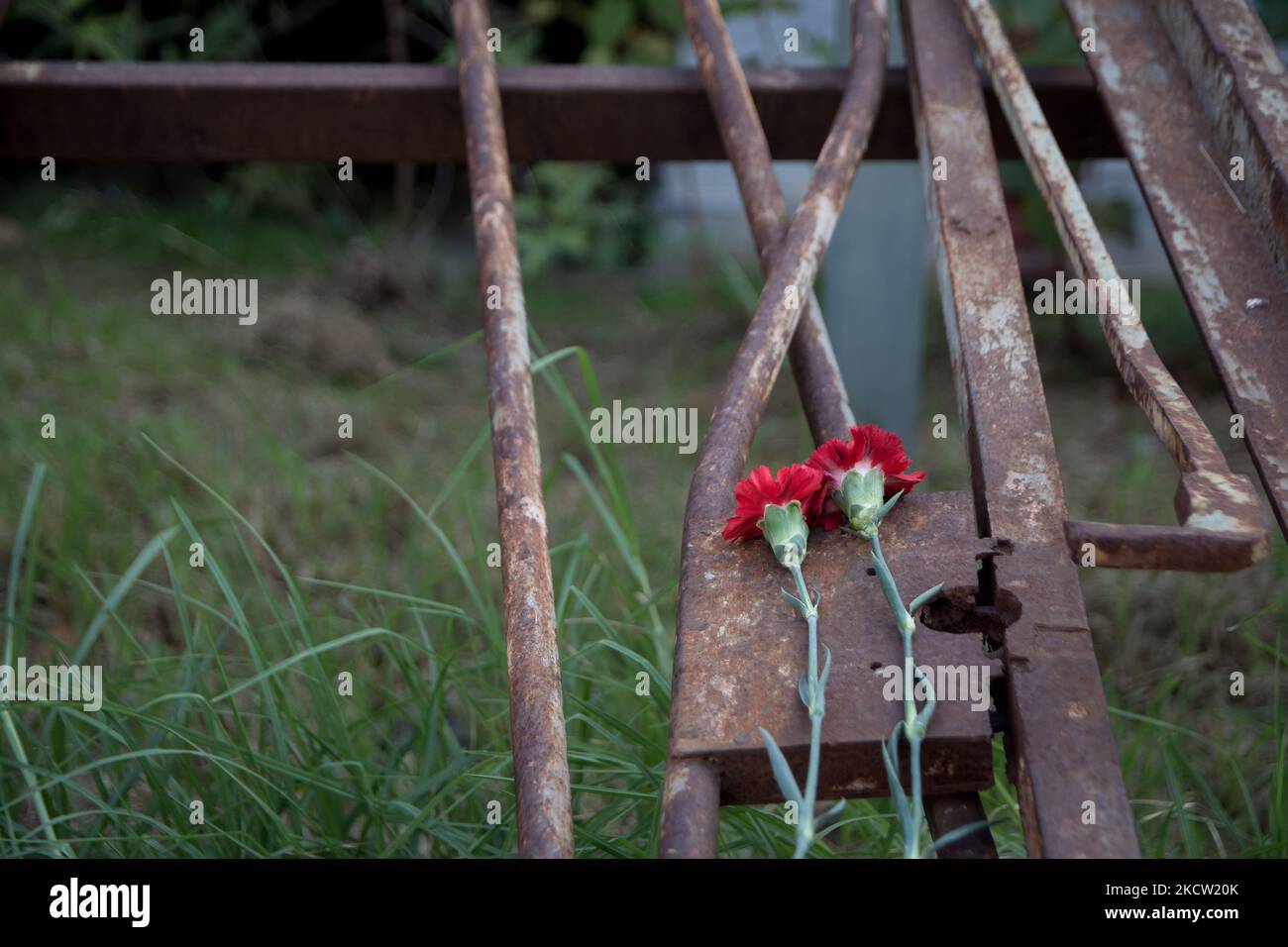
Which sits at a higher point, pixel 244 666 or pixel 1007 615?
pixel 244 666

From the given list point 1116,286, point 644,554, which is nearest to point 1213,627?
point 644,554

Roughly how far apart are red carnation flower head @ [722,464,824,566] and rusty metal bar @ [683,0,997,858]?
0.55ft

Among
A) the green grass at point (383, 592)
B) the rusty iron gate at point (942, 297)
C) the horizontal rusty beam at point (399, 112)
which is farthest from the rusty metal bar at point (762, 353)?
the green grass at point (383, 592)

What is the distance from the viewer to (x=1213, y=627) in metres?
2.11

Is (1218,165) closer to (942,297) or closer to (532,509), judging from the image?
(942,297)

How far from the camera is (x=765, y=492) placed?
985mm

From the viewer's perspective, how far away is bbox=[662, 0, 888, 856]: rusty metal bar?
3.07ft

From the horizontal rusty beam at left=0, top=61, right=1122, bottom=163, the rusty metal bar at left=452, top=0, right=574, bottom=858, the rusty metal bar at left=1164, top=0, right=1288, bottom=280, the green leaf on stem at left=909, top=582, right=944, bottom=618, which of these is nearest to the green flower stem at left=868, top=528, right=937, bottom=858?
the green leaf on stem at left=909, top=582, right=944, bottom=618

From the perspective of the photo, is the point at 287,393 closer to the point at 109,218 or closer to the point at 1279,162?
the point at 109,218

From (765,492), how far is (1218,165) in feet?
2.36

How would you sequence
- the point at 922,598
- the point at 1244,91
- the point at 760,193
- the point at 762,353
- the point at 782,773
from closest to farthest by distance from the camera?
the point at 782,773, the point at 922,598, the point at 762,353, the point at 1244,91, the point at 760,193

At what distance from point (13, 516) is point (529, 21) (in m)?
2.48

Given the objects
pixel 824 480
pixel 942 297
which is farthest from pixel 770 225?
pixel 824 480

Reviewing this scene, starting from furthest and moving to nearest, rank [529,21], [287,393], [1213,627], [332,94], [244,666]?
[529,21], [287,393], [1213,627], [244,666], [332,94]
